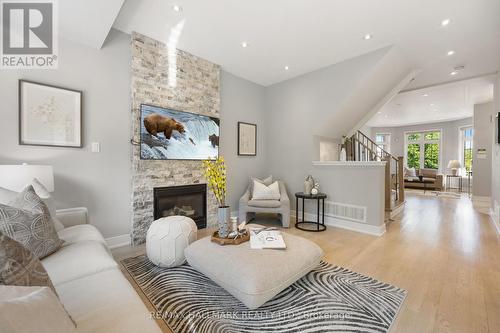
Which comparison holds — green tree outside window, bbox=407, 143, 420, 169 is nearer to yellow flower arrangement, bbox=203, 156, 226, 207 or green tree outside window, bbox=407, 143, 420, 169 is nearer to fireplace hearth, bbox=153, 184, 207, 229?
fireplace hearth, bbox=153, 184, 207, 229

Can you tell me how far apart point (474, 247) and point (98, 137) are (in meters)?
5.09

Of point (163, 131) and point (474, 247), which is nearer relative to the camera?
point (474, 247)

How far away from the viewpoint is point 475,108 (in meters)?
6.06

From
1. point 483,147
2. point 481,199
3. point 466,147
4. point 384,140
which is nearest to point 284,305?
point 481,199

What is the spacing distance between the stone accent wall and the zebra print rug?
1.13m

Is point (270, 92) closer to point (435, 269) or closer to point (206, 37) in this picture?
point (206, 37)

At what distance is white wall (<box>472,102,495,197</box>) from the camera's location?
5.57 meters

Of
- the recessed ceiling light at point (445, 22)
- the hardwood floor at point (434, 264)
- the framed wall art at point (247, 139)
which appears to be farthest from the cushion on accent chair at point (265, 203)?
the recessed ceiling light at point (445, 22)

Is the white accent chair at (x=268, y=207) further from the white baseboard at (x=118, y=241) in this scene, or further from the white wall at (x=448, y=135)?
the white wall at (x=448, y=135)

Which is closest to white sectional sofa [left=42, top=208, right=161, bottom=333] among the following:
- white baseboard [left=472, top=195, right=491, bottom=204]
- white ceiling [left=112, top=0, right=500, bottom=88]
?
white ceiling [left=112, top=0, right=500, bottom=88]

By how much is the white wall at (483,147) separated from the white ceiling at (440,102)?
342 millimetres

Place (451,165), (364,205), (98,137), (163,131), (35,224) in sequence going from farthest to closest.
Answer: (451,165)
(364,205)
(163,131)
(98,137)
(35,224)

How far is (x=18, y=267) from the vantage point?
760 millimetres

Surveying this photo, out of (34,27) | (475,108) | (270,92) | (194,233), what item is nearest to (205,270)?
(194,233)
